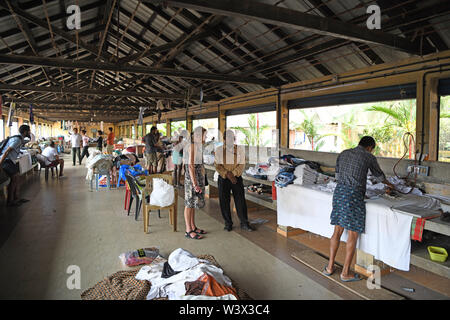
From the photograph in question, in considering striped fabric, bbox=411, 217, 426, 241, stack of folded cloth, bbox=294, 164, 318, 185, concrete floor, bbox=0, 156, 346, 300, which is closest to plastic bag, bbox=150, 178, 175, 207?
concrete floor, bbox=0, 156, 346, 300

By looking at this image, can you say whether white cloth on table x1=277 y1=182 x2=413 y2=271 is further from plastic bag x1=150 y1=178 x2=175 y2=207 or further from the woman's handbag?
the woman's handbag

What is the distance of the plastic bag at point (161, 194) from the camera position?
14.5ft

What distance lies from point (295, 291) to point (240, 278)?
580mm

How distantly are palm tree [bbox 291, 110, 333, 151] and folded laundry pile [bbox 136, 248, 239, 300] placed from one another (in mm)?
6390

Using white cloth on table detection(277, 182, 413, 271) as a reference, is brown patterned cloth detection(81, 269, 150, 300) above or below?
below

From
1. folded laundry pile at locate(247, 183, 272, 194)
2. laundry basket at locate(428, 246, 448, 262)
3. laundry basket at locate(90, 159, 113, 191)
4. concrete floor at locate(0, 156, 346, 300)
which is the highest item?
laundry basket at locate(90, 159, 113, 191)

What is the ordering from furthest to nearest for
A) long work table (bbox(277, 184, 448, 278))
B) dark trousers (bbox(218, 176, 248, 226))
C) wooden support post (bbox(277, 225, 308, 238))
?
dark trousers (bbox(218, 176, 248, 226))
wooden support post (bbox(277, 225, 308, 238))
long work table (bbox(277, 184, 448, 278))

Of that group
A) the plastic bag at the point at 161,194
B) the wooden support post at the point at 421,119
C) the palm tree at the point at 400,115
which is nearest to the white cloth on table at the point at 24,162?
the plastic bag at the point at 161,194

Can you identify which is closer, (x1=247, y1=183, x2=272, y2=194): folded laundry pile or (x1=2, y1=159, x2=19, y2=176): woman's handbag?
(x1=247, y1=183, x2=272, y2=194): folded laundry pile

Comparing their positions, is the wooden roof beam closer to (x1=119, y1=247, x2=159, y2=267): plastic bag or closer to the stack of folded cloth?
the stack of folded cloth

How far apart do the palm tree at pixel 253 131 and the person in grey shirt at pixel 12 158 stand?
6629 mm

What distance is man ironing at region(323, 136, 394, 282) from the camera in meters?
3.01

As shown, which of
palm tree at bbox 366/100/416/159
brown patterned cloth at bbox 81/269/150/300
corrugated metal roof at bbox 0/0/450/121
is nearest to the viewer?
brown patterned cloth at bbox 81/269/150/300

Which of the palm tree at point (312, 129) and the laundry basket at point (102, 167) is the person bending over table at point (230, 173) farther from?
the palm tree at point (312, 129)
